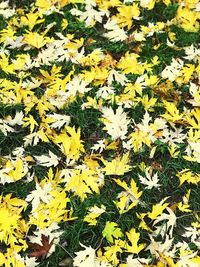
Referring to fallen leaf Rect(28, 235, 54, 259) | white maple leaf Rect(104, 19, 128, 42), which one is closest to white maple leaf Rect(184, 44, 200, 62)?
white maple leaf Rect(104, 19, 128, 42)

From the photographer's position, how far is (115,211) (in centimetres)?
257

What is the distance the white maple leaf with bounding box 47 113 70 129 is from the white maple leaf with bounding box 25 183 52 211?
17.6 inches

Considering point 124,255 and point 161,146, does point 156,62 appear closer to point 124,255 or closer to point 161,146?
point 161,146

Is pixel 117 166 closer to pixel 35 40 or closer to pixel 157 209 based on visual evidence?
pixel 157 209

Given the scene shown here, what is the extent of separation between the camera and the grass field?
7.97 feet

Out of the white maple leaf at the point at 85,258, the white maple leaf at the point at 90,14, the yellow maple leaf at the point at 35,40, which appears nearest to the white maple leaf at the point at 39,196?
the white maple leaf at the point at 85,258

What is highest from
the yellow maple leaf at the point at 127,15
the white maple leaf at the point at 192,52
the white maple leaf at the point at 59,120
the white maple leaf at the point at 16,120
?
the yellow maple leaf at the point at 127,15

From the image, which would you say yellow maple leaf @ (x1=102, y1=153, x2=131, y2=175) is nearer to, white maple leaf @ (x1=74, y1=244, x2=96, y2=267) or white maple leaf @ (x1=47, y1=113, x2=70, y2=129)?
white maple leaf @ (x1=47, y1=113, x2=70, y2=129)

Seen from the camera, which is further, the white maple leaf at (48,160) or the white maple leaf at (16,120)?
the white maple leaf at (16,120)

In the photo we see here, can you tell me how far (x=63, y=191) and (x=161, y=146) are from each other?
2.29 feet

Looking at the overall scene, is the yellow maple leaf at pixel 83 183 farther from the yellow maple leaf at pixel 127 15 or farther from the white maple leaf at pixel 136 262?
the yellow maple leaf at pixel 127 15

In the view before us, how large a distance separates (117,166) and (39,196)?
50 centimetres

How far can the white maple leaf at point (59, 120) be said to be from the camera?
114 inches

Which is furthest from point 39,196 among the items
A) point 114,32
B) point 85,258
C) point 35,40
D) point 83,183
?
point 114,32
